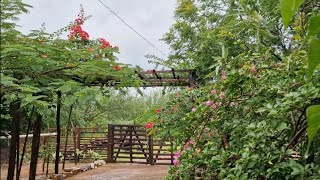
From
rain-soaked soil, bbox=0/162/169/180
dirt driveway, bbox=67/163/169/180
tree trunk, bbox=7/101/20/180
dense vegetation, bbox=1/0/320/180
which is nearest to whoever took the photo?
dense vegetation, bbox=1/0/320/180

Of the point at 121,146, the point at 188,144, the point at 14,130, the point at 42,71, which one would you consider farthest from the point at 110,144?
the point at 188,144

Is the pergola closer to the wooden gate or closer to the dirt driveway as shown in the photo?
the dirt driveway

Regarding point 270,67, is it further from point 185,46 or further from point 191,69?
point 185,46

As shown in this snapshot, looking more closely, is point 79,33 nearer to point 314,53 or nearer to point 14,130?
point 14,130

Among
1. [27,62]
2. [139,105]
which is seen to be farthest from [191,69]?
[139,105]

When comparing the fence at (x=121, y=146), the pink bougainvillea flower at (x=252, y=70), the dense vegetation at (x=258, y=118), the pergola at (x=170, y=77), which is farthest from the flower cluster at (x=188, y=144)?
the fence at (x=121, y=146)

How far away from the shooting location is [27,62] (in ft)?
5.50

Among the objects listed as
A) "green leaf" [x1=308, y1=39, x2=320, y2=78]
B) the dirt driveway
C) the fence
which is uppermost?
"green leaf" [x1=308, y1=39, x2=320, y2=78]

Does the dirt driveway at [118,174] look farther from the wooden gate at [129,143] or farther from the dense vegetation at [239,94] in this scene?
the dense vegetation at [239,94]

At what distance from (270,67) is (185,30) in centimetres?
762

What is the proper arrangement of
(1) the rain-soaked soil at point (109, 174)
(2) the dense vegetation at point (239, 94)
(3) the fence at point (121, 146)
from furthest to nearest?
1. (3) the fence at point (121, 146)
2. (1) the rain-soaked soil at point (109, 174)
3. (2) the dense vegetation at point (239, 94)

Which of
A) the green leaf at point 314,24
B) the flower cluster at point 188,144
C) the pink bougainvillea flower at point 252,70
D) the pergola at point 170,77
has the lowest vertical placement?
the flower cluster at point 188,144

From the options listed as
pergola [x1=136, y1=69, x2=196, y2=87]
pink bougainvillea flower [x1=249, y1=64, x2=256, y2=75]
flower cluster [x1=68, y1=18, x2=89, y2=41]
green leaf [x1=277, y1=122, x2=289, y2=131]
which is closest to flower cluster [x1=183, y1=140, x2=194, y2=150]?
pink bougainvillea flower [x1=249, y1=64, x2=256, y2=75]

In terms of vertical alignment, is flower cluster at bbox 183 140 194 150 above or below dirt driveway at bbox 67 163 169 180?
above
